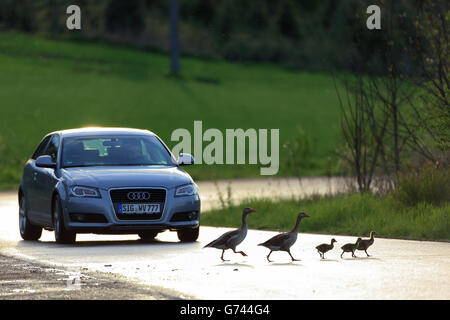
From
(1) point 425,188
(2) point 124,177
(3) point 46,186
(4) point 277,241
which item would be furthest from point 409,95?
(4) point 277,241

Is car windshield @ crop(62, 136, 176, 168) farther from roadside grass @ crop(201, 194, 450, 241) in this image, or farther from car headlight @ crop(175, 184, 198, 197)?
roadside grass @ crop(201, 194, 450, 241)

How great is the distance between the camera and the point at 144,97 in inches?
2589

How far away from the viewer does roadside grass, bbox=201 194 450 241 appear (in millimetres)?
18344

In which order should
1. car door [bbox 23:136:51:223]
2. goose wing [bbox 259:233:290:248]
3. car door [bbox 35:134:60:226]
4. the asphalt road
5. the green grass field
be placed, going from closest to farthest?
the asphalt road < goose wing [bbox 259:233:290:248] < car door [bbox 35:134:60:226] < car door [bbox 23:136:51:223] < the green grass field

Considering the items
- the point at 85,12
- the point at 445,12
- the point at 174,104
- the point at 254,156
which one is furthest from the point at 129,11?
the point at 445,12

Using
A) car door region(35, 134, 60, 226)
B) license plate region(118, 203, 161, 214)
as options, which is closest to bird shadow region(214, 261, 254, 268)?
license plate region(118, 203, 161, 214)

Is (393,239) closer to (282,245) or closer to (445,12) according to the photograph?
(282,245)

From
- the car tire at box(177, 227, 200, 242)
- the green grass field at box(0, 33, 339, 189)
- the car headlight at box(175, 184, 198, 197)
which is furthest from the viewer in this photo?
the green grass field at box(0, 33, 339, 189)

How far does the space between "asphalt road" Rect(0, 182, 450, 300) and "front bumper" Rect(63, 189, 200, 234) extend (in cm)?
→ 26

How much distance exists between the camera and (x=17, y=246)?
17844 millimetres

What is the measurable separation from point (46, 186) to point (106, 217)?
5.53ft

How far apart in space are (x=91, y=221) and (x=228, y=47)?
7252 cm

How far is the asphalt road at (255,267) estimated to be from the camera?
1141 cm

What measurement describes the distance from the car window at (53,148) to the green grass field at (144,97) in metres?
20.5
